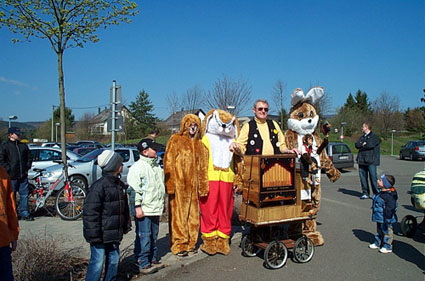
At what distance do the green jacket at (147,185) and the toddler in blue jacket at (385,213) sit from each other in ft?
11.3

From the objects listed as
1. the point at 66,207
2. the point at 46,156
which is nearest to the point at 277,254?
the point at 66,207

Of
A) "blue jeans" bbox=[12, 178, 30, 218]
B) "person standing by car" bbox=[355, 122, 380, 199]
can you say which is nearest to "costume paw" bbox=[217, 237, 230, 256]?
"blue jeans" bbox=[12, 178, 30, 218]

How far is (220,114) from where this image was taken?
18.9 ft

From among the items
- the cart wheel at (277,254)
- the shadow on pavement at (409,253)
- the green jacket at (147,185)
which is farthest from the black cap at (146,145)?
the shadow on pavement at (409,253)

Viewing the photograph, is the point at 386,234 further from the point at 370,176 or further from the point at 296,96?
the point at 370,176

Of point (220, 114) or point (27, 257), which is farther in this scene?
point (220, 114)

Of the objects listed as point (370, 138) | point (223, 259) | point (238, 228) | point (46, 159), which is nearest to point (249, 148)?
point (223, 259)

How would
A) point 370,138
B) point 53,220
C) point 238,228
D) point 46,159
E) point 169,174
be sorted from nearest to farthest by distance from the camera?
point 169,174 < point 238,228 < point 53,220 < point 370,138 < point 46,159

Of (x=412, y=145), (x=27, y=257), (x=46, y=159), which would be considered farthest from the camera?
(x=412, y=145)

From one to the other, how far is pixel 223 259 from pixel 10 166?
5155 millimetres

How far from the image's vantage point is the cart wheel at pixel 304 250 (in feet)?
16.9

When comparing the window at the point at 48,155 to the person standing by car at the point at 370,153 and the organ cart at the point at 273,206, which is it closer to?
the organ cart at the point at 273,206

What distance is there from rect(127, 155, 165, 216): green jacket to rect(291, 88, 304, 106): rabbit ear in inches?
109

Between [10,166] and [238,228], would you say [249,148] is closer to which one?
[238,228]
